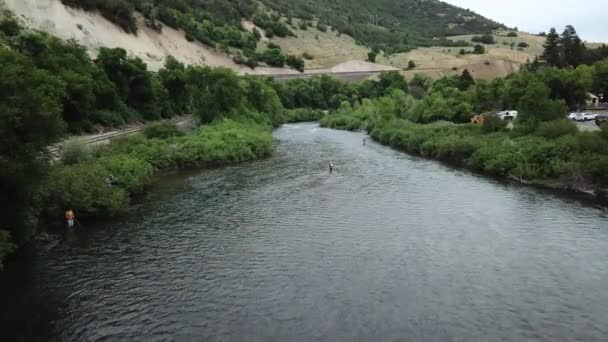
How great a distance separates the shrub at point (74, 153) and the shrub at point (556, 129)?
36014mm

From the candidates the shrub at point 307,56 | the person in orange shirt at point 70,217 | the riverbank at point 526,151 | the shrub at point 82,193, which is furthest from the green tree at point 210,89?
the shrub at point 307,56

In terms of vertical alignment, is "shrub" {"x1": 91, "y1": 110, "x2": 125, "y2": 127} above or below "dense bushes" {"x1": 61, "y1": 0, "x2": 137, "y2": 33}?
below

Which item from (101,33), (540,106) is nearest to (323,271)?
(540,106)

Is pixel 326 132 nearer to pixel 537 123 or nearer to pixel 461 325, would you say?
pixel 537 123

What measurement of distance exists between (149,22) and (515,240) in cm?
8302

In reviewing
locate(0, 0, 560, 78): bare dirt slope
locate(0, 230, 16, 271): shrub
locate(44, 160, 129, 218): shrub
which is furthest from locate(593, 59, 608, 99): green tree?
locate(0, 230, 16, 271): shrub

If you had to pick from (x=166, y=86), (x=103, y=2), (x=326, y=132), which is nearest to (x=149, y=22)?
(x=103, y=2)

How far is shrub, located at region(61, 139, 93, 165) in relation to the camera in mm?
32812

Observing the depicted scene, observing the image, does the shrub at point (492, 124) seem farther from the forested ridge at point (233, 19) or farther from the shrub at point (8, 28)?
the forested ridge at point (233, 19)

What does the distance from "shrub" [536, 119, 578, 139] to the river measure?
9.59m

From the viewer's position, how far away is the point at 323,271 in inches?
866

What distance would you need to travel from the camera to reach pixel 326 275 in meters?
21.6

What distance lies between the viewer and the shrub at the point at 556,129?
43.5 m

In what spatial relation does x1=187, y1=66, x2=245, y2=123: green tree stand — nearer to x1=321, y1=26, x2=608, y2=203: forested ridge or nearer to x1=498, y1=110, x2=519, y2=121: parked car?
x1=321, y1=26, x2=608, y2=203: forested ridge
